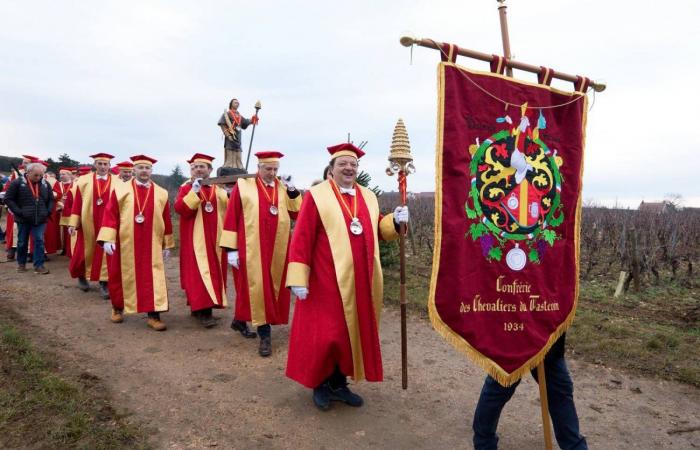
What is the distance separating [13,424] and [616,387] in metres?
5.02

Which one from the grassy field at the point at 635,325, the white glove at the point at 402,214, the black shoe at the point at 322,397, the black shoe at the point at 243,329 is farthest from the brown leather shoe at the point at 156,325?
the white glove at the point at 402,214

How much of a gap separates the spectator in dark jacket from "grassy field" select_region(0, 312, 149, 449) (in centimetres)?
551

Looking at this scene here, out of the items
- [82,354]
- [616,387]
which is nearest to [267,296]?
[82,354]

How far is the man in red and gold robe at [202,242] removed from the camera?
5898 millimetres

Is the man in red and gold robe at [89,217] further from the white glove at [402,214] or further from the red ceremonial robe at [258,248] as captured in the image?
the white glove at [402,214]

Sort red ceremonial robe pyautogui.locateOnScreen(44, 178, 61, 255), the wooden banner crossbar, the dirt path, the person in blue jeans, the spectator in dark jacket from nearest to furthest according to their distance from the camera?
1. the wooden banner crossbar
2. the person in blue jeans
3. the dirt path
4. the spectator in dark jacket
5. red ceremonial robe pyautogui.locateOnScreen(44, 178, 61, 255)

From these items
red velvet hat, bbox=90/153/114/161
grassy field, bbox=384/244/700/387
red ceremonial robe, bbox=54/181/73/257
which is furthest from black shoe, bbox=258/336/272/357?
red ceremonial robe, bbox=54/181/73/257

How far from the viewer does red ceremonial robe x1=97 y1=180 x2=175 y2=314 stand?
5801 millimetres

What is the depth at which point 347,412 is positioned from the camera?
3773 mm

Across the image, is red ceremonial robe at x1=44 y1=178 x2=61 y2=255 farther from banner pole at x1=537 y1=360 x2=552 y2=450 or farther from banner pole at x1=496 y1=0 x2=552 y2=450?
banner pole at x1=537 y1=360 x2=552 y2=450

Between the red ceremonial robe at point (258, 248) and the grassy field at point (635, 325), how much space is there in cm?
253

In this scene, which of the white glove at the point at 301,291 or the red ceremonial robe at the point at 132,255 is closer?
the white glove at the point at 301,291

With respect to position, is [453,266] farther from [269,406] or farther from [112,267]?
[112,267]

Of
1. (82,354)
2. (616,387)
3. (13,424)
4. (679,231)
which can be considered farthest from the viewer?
(679,231)
